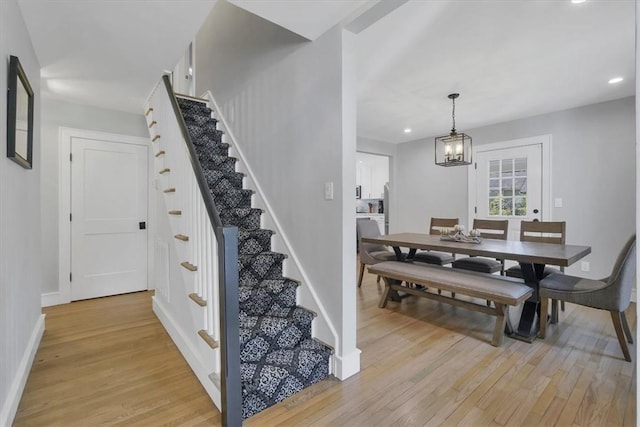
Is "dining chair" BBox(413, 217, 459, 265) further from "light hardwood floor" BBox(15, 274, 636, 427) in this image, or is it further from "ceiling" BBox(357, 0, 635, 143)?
"ceiling" BBox(357, 0, 635, 143)

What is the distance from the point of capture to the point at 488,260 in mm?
3635

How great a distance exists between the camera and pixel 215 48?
4121 mm

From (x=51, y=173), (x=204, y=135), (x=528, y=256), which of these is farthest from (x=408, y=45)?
(x=51, y=173)

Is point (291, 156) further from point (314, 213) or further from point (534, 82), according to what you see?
point (534, 82)

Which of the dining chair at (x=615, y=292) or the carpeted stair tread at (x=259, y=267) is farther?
the carpeted stair tread at (x=259, y=267)

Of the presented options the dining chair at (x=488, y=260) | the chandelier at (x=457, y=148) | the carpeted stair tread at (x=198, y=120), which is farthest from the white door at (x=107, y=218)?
the dining chair at (x=488, y=260)

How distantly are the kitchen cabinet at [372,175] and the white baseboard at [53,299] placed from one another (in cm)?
665

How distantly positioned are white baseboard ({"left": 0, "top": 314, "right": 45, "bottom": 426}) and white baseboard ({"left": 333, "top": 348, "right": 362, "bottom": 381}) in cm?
161

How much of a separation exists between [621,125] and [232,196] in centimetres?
454

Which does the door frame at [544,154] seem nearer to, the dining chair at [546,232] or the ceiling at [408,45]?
the ceiling at [408,45]

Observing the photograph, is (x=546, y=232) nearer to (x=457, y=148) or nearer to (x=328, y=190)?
(x=457, y=148)

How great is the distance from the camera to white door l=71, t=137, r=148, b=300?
3449 mm

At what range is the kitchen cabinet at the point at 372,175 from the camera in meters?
8.34

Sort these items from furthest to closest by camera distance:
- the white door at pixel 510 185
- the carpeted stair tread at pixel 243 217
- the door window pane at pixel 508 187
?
the door window pane at pixel 508 187
the white door at pixel 510 185
the carpeted stair tread at pixel 243 217
